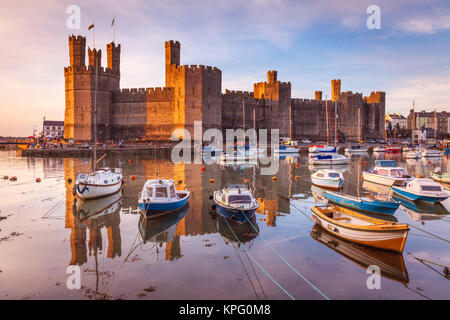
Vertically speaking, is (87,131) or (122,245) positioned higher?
(87,131)

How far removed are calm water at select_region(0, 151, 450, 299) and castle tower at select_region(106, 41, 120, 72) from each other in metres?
42.6

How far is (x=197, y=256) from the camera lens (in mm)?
8930

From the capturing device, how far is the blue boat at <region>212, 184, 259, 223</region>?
11742 mm

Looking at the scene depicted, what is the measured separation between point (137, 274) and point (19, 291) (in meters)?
2.42

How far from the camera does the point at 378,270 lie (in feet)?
26.7

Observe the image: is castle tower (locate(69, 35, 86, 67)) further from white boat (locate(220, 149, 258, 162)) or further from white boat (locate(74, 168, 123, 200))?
white boat (locate(74, 168, 123, 200))

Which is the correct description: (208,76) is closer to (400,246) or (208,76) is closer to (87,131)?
(87,131)

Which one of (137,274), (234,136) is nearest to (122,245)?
(137,274)

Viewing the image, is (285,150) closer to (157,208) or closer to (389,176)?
(389,176)

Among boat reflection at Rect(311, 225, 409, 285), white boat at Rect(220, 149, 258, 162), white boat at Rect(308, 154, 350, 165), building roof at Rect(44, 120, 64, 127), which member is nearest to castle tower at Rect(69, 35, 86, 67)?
white boat at Rect(220, 149, 258, 162)

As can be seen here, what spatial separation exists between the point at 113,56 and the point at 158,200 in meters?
46.8

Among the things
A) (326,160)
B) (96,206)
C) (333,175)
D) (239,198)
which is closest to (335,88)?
(326,160)

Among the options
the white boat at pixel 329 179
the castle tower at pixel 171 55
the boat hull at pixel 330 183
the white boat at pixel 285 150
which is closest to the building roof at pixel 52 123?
the castle tower at pixel 171 55
